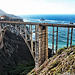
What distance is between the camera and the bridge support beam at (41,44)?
17.6m

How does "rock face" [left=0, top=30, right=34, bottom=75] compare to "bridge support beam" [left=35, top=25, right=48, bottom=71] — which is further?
"rock face" [left=0, top=30, right=34, bottom=75]

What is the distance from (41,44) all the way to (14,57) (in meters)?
14.2

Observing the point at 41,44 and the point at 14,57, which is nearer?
the point at 41,44

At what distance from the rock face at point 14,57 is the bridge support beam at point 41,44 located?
724 cm

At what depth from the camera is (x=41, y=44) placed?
707 inches

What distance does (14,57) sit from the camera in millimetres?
30156

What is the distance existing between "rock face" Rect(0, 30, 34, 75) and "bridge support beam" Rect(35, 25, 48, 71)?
7.24 metres

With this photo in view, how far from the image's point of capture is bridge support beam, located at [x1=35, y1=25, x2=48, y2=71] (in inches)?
695

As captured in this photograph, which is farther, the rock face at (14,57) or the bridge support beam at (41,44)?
the rock face at (14,57)

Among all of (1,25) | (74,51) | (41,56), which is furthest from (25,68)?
(74,51)

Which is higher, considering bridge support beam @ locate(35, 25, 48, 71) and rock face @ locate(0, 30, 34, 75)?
bridge support beam @ locate(35, 25, 48, 71)

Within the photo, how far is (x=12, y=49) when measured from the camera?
103ft

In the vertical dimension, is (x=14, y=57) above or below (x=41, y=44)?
below

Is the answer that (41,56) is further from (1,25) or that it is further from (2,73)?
(1,25)
